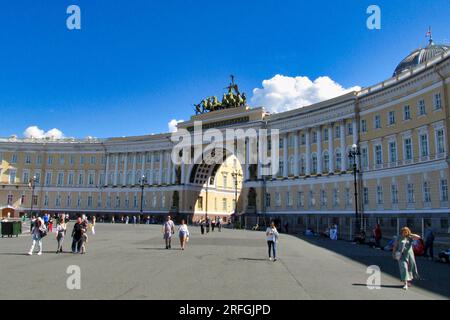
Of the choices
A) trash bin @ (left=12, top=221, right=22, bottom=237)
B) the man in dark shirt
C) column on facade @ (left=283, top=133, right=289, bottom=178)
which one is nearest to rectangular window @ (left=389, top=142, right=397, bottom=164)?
column on facade @ (left=283, top=133, right=289, bottom=178)

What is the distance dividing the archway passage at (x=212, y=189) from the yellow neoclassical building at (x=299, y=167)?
0.22 metres

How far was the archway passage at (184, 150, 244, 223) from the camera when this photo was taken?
71062 millimetres

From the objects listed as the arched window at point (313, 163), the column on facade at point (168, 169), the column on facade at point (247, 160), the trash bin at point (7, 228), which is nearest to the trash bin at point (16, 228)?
the trash bin at point (7, 228)

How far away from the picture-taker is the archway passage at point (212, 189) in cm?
7106

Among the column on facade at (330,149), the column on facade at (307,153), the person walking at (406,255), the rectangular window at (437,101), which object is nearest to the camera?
the person walking at (406,255)

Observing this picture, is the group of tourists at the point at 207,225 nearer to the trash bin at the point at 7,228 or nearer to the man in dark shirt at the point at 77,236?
the trash bin at the point at 7,228

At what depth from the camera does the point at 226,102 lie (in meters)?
66.6

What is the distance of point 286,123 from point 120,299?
4962 centimetres

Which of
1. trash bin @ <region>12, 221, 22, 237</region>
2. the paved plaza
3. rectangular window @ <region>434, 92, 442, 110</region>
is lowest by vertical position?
the paved plaza

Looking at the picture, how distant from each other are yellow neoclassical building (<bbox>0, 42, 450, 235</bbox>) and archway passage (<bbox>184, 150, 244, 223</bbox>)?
0.73ft

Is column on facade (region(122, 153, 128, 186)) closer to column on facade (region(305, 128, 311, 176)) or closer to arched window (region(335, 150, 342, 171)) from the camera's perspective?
column on facade (region(305, 128, 311, 176))
